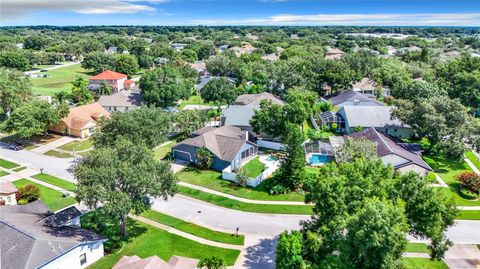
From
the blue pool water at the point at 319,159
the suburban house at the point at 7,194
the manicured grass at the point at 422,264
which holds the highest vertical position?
the suburban house at the point at 7,194

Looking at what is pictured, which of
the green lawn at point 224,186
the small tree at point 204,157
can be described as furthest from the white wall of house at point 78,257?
the small tree at point 204,157

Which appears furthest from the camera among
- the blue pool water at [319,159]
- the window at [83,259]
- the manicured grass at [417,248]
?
the blue pool water at [319,159]

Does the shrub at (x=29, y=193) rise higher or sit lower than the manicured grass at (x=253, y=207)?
higher

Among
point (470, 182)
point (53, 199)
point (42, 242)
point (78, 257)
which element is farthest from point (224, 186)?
point (470, 182)

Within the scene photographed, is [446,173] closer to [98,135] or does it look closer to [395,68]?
[98,135]

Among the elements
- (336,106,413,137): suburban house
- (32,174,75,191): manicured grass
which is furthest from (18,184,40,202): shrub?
(336,106,413,137): suburban house

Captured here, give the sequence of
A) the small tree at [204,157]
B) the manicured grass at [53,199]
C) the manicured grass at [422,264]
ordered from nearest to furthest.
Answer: the manicured grass at [422,264], the manicured grass at [53,199], the small tree at [204,157]

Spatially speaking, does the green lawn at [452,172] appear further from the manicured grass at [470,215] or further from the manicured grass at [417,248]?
the manicured grass at [417,248]
